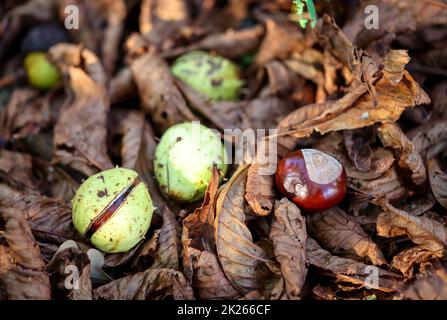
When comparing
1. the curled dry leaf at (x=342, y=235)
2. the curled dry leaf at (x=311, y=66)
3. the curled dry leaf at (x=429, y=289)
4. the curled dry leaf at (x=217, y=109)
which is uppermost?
the curled dry leaf at (x=311, y=66)

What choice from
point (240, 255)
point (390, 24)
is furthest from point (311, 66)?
point (240, 255)

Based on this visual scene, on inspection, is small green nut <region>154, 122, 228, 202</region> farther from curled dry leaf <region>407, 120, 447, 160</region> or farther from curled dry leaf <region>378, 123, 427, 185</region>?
curled dry leaf <region>407, 120, 447, 160</region>

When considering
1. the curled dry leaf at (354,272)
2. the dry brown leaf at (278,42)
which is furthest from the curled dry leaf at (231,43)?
the curled dry leaf at (354,272)

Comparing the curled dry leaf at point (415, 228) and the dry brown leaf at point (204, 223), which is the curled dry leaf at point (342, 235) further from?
the dry brown leaf at point (204, 223)

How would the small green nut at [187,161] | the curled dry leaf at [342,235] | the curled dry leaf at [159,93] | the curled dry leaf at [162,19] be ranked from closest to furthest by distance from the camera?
the curled dry leaf at [342,235] < the small green nut at [187,161] < the curled dry leaf at [159,93] < the curled dry leaf at [162,19]

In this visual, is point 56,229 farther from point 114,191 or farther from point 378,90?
point 378,90

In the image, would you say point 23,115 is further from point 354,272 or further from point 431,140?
point 431,140
